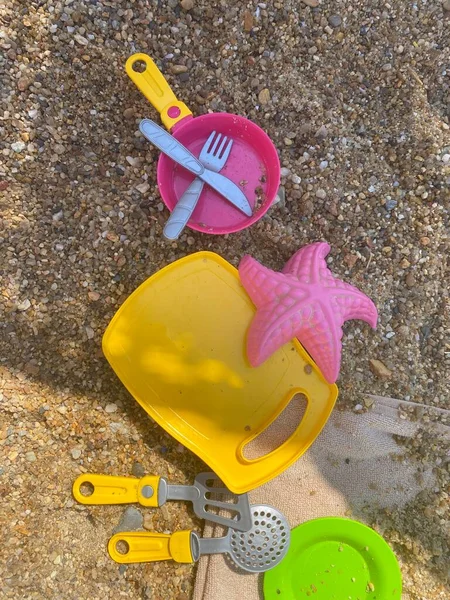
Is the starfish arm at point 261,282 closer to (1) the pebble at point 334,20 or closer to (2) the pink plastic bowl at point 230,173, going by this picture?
(2) the pink plastic bowl at point 230,173

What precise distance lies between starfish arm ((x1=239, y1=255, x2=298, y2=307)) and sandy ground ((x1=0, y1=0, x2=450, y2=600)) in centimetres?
9

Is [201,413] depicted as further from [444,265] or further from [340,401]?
[444,265]

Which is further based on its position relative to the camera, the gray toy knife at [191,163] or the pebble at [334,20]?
the pebble at [334,20]

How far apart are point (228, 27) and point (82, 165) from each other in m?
0.41

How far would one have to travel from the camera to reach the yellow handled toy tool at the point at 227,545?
3.09 feet

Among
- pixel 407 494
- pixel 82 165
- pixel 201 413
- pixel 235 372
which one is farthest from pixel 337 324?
pixel 82 165

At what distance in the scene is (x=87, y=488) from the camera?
0.96 m

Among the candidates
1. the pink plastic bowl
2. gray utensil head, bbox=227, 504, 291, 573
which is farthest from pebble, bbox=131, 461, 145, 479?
the pink plastic bowl

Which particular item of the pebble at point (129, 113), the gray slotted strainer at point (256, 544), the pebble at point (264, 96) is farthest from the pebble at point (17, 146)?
the gray slotted strainer at point (256, 544)

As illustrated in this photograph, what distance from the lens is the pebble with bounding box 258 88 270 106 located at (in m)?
0.96

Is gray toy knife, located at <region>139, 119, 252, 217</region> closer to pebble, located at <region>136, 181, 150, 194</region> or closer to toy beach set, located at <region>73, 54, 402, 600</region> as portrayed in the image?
toy beach set, located at <region>73, 54, 402, 600</region>

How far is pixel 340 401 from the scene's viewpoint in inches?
40.3

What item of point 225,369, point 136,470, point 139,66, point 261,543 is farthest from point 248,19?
point 261,543

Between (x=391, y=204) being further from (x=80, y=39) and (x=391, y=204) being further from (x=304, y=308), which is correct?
(x=80, y=39)
